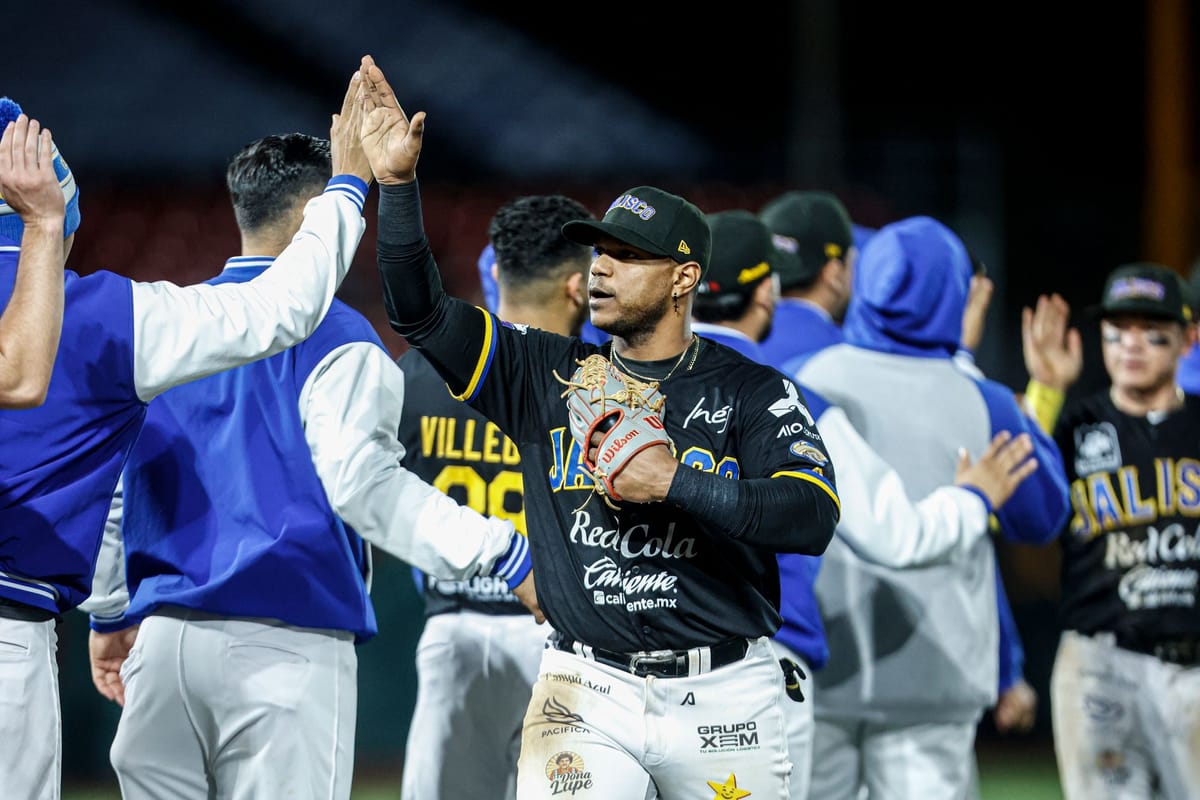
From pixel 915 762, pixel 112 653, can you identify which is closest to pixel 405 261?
pixel 112 653

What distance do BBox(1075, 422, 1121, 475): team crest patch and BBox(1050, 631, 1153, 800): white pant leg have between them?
0.63 metres

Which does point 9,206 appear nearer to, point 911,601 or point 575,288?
point 575,288

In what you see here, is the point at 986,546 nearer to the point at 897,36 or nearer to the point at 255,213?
the point at 255,213

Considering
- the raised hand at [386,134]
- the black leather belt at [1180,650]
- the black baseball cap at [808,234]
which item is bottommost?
the black leather belt at [1180,650]

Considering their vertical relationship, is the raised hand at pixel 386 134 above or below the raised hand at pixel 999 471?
above

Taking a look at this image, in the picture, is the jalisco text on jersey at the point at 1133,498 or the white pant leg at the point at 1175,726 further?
the jalisco text on jersey at the point at 1133,498

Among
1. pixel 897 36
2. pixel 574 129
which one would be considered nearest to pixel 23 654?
pixel 574 129

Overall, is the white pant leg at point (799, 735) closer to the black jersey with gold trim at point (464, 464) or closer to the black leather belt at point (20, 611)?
the black jersey with gold trim at point (464, 464)

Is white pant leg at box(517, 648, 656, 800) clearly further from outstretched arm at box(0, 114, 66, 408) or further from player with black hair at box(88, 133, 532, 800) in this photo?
outstretched arm at box(0, 114, 66, 408)

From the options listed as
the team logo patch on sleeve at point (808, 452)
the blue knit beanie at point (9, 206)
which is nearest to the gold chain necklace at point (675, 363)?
the team logo patch on sleeve at point (808, 452)

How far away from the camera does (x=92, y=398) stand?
10.9ft

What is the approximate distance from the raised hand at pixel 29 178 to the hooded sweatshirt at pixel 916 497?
271 centimetres

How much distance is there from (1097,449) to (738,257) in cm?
171

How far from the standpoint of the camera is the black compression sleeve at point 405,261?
11.8 feet
